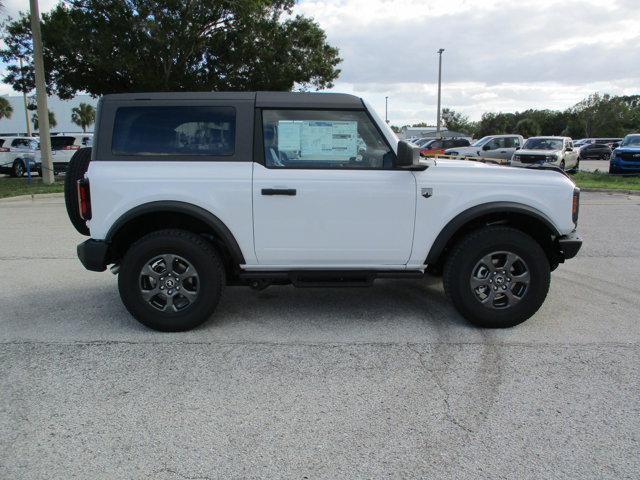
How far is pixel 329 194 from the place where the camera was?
4.21 meters

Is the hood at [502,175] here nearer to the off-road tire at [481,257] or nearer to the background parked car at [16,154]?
the off-road tire at [481,257]

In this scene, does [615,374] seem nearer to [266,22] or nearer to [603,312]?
[603,312]

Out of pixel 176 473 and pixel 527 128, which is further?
pixel 527 128

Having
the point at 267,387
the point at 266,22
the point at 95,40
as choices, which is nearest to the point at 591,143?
the point at 266,22

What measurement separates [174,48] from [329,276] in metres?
16.5

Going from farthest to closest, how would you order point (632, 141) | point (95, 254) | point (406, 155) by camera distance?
point (632, 141)
point (95, 254)
point (406, 155)

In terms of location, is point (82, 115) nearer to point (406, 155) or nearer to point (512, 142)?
point (512, 142)

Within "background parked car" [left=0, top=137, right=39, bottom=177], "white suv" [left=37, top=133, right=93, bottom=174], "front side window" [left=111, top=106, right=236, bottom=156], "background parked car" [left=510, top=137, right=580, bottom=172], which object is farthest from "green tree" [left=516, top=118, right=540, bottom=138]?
"front side window" [left=111, top=106, right=236, bottom=156]

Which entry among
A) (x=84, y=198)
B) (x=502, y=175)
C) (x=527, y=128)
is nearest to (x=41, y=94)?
(x=84, y=198)

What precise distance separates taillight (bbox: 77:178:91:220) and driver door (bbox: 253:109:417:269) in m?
1.34

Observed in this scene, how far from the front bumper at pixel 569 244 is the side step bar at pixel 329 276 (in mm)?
1200

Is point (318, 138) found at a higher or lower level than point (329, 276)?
higher

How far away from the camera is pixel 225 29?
20141 mm

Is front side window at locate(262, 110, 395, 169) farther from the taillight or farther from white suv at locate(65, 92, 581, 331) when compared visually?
the taillight
